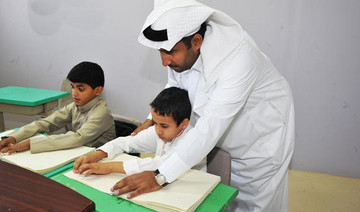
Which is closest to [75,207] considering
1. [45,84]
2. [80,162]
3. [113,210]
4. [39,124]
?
[113,210]

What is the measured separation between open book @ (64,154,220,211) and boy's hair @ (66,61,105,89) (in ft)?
2.43

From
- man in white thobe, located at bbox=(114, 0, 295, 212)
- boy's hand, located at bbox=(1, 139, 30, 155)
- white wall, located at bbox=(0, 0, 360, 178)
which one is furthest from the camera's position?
white wall, located at bbox=(0, 0, 360, 178)

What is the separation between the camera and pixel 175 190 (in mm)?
952

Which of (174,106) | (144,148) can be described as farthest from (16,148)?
(174,106)

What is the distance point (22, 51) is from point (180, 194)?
3.31 m

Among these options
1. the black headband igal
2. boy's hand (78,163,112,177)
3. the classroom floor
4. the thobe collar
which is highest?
the black headband igal

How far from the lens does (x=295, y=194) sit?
2.36 m

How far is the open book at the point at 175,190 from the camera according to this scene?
0.87 m

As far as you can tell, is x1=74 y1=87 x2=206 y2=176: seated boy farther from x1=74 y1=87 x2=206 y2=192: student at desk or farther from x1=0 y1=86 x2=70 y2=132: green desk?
x1=0 y1=86 x2=70 y2=132: green desk

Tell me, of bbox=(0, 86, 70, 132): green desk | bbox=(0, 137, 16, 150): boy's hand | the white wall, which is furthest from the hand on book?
the white wall

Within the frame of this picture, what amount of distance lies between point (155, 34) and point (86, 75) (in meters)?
0.79

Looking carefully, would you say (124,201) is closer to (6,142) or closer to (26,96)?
(6,142)

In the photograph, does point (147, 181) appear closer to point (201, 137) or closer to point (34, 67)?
point (201, 137)

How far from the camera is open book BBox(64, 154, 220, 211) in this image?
87 cm
